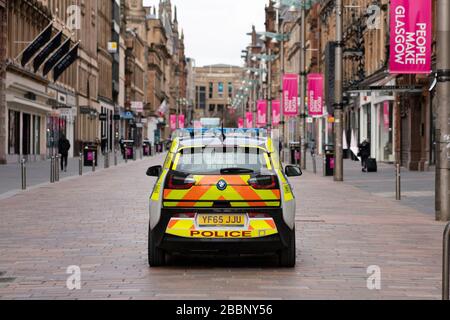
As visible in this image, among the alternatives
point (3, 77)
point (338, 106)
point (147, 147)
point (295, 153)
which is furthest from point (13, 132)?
point (147, 147)

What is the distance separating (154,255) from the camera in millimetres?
10398

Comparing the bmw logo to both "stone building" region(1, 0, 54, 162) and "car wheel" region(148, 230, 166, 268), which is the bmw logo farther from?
"stone building" region(1, 0, 54, 162)

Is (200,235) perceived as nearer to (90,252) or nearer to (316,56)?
(90,252)

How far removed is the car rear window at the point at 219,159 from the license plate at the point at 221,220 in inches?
20.0

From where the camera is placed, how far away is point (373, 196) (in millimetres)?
23000

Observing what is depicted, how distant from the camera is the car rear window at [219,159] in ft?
34.0

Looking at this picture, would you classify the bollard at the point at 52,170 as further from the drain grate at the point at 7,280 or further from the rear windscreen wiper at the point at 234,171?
the drain grate at the point at 7,280

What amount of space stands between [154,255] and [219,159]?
4.17 feet

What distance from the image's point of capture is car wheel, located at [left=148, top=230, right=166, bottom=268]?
10.3 meters

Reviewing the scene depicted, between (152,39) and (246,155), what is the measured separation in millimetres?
144094

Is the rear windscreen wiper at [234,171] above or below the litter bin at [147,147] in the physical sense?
above

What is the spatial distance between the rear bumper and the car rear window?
1.66 feet

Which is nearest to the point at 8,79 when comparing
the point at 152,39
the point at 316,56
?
the point at 316,56

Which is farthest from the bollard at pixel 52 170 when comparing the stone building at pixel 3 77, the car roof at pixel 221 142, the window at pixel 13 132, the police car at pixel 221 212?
the police car at pixel 221 212
